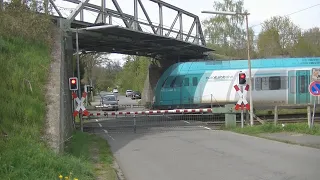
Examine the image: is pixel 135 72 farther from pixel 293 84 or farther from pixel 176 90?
pixel 293 84

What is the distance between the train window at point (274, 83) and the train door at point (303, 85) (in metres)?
1.24

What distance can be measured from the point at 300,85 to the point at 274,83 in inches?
67.5

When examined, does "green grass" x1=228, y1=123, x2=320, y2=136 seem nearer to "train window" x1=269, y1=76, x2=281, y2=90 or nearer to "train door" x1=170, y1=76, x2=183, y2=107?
"train window" x1=269, y1=76, x2=281, y2=90

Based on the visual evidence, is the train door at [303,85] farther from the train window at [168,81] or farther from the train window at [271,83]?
the train window at [168,81]

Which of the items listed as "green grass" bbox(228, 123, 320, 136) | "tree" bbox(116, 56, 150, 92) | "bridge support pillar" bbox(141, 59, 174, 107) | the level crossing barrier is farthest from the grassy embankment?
"tree" bbox(116, 56, 150, 92)

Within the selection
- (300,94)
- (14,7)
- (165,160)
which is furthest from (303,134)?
(14,7)

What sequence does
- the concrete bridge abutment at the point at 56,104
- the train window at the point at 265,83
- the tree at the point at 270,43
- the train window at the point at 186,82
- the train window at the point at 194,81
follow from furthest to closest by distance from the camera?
the tree at the point at 270,43
the train window at the point at 186,82
the train window at the point at 194,81
the train window at the point at 265,83
the concrete bridge abutment at the point at 56,104

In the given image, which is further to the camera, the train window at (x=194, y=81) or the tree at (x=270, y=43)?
the tree at (x=270, y=43)

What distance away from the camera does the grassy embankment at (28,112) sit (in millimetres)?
7895

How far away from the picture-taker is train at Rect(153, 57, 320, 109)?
92.2 ft

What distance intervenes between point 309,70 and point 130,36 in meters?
12.4

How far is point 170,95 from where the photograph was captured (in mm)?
31172

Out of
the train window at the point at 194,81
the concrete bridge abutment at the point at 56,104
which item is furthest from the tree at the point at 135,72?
the concrete bridge abutment at the point at 56,104

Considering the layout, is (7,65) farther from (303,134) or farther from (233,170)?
(303,134)
